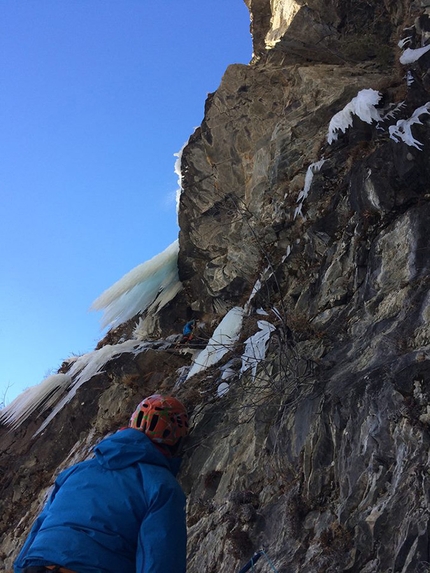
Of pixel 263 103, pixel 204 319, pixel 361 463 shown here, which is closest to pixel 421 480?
pixel 361 463

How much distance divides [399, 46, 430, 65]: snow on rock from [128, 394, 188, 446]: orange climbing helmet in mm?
4966

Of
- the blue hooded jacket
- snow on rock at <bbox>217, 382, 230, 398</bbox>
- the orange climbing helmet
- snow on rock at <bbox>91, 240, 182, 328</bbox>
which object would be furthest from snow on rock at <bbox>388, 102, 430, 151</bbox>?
snow on rock at <bbox>91, 240, 182, 328</bbox>

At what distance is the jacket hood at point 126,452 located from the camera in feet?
9.84

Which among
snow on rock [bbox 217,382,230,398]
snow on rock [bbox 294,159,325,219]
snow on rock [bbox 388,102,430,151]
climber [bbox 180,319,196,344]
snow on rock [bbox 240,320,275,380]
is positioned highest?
snow on rock [bbox 294,159,325,219]

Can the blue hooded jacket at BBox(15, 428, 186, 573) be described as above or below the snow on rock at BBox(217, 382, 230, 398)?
above

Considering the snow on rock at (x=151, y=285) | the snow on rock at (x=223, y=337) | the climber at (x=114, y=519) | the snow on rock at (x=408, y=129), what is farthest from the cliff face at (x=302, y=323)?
the climber at (x=114, y=519)

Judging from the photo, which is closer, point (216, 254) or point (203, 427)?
point (203, 427)

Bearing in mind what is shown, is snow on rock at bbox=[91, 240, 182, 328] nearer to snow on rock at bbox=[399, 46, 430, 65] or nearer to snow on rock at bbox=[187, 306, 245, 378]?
snow on rock at bbox=[187, 306, 245, 378]

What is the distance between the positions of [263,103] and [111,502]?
8.31 metres

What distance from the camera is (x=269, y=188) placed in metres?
8.40

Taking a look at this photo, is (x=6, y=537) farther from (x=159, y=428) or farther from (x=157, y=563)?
(x=157, y=563)

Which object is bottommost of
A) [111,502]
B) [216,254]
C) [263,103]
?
[111,502]

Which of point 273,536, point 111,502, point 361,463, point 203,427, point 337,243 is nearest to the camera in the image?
point 111,502

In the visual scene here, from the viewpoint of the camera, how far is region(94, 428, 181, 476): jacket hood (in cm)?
300
